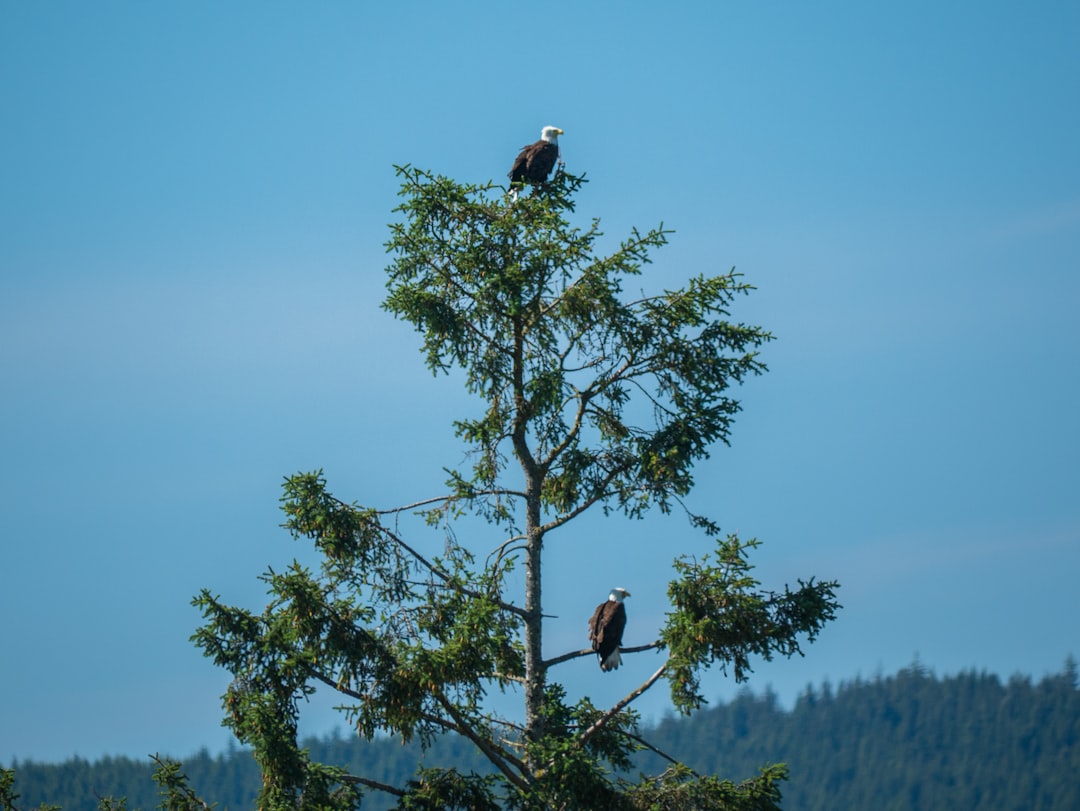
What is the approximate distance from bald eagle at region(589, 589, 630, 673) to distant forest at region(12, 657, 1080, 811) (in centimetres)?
12551

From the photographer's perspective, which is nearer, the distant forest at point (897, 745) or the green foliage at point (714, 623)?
the green foliage at point (714, 623)

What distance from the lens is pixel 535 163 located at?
68.7ft

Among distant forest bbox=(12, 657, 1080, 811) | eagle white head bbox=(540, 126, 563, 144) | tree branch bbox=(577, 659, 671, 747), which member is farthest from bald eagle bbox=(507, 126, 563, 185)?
distant forest bbox=(12, 657, 1080, 811)

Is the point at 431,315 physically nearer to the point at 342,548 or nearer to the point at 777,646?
the point at 342,548

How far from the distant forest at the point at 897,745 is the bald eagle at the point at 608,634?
4941 inches

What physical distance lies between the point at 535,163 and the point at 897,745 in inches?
5797

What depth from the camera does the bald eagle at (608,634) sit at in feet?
64.6

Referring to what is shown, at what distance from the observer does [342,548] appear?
1938cm

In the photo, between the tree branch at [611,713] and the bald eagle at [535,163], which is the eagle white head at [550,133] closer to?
the bald eagle at [535,163]

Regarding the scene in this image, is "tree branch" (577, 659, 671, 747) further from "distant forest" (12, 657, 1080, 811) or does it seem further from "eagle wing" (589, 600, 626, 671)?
"distant forest" (12, 657, 1080, 811)

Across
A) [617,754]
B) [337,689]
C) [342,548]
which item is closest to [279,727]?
[337,689]

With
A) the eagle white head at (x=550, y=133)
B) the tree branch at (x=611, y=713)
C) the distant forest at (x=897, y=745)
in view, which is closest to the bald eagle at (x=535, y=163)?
the eagle white head at (x=550, y=133)

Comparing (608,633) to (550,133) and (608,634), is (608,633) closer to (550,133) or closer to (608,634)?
(608,634)

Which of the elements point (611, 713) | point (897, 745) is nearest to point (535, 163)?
point (611, 713)
